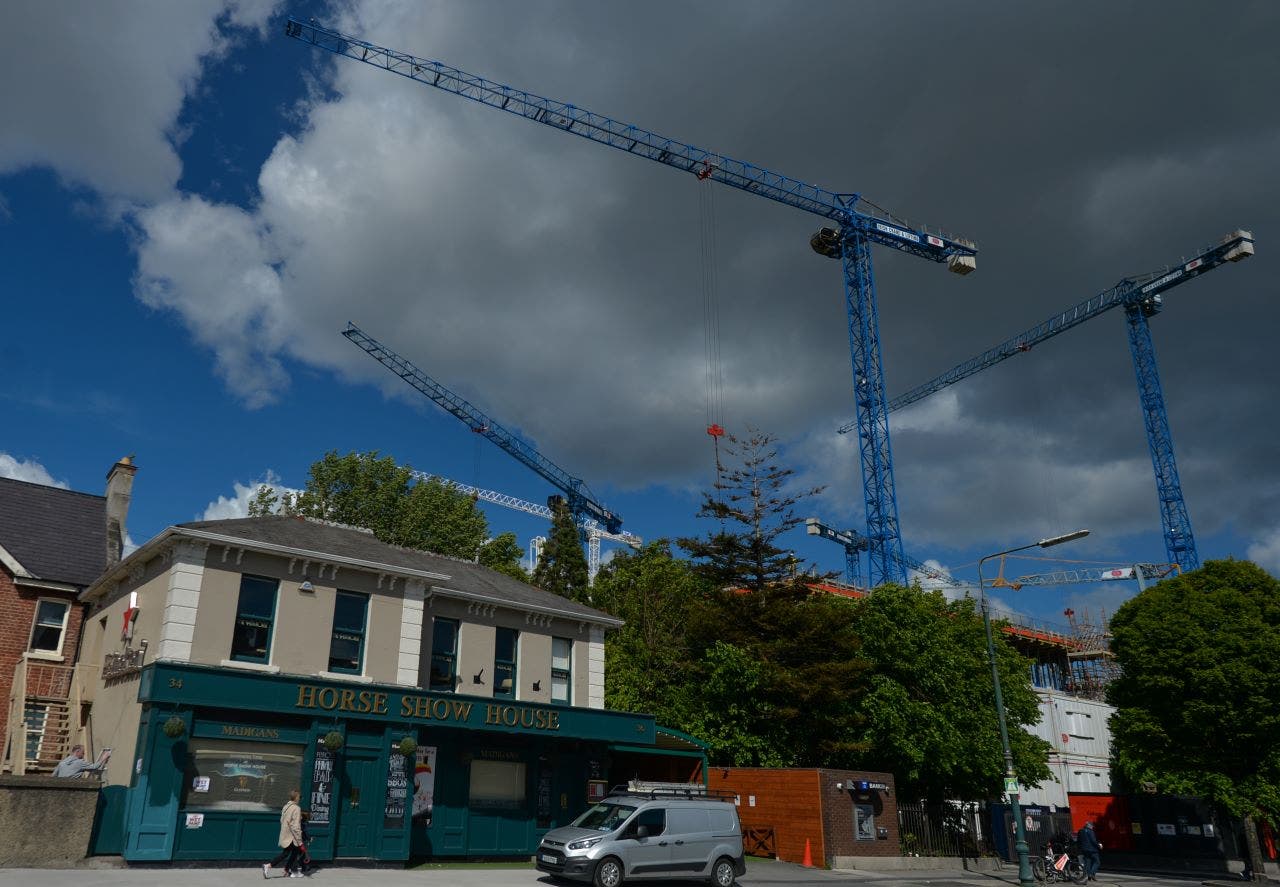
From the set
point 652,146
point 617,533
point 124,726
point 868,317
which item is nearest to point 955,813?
point 124,726

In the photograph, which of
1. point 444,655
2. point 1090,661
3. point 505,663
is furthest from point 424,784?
point 1090,661

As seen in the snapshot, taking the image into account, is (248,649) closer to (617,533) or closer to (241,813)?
(241,813)

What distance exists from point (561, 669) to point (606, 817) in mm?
8529

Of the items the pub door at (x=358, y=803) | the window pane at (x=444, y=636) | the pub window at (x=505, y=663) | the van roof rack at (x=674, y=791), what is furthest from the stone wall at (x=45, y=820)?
the van roof rack at (x=674, y=791)

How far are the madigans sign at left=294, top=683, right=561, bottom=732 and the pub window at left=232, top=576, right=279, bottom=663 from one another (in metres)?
1.78

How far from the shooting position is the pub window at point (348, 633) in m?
22.9

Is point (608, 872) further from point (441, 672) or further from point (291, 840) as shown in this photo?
point (441, 672)

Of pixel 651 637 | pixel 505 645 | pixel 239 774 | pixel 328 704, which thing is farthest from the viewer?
pixel 651 637

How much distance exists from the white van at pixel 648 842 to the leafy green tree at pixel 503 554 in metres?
36.5

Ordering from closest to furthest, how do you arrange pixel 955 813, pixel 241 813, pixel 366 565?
pixel 241 813, pixel 366 565, pixel 955 813

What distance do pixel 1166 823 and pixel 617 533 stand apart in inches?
4149

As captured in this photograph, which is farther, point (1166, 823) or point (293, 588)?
point (1166, 823)

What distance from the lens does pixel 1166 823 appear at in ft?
143

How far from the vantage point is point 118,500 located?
33062mm
